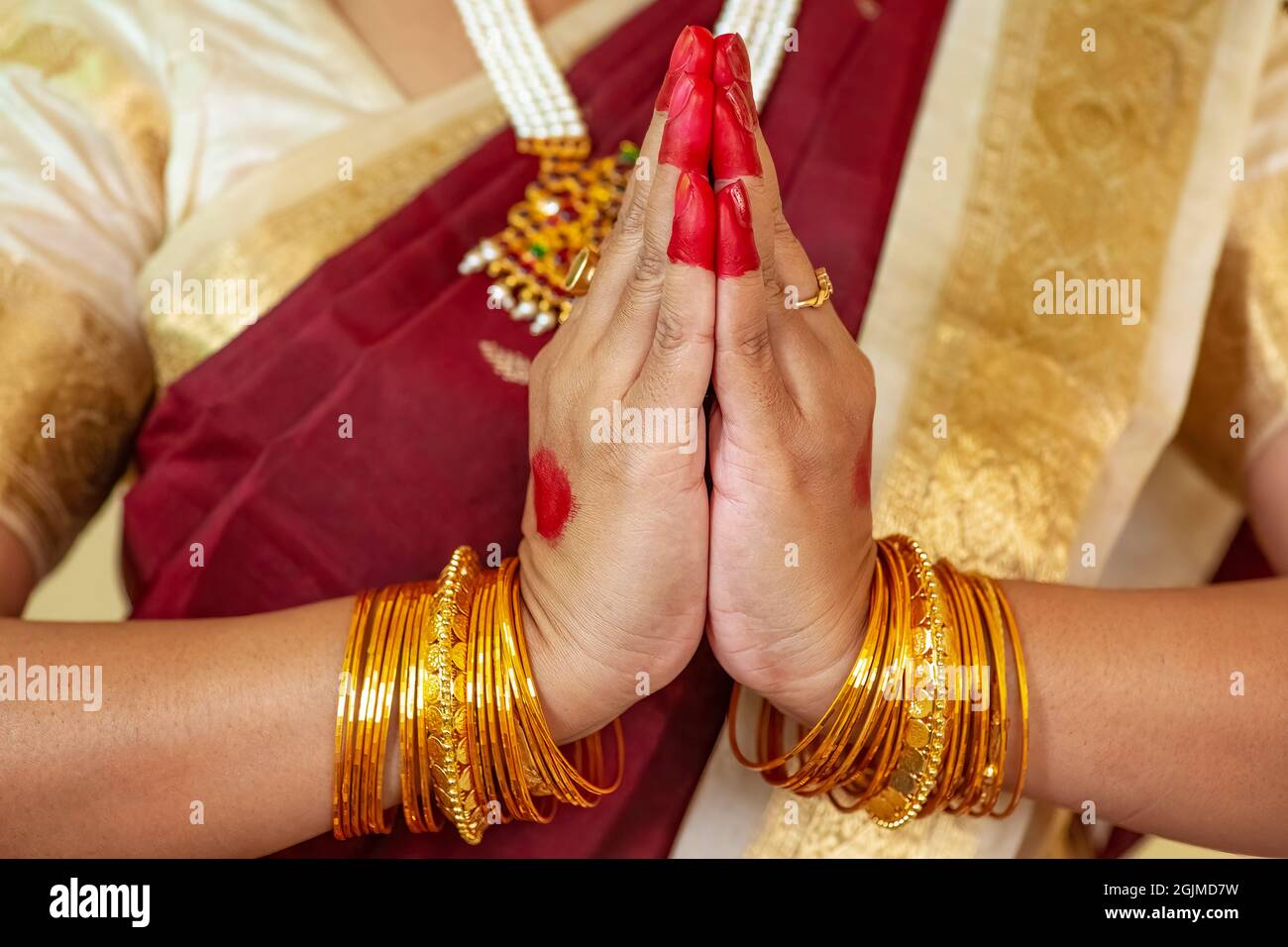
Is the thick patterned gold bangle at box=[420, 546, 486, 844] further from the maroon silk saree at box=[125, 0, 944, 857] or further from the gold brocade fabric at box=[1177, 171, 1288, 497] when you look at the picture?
the gold brocade fabric at box=[1177, 171, 1288, 497]

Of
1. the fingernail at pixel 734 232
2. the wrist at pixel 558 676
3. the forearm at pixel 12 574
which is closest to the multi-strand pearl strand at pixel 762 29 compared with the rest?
the fingernail at pixel 734 232

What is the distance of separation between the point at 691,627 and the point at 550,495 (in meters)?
0.10

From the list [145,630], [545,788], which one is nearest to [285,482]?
[145,630]

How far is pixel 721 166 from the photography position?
53 centimetres

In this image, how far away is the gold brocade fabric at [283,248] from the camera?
756 mm

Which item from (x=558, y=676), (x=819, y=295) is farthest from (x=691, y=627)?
(x=819, y=295)

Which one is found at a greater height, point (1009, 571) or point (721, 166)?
point (721, 166)

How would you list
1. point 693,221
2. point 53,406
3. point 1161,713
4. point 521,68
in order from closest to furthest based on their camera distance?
point 693,221
point 1161,713
point 53,406
point 521,68

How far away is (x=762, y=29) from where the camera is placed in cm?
86

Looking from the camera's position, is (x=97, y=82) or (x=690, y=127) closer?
(x=690, y=127)

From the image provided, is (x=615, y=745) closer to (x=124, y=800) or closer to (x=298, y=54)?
(x=124, y=800)

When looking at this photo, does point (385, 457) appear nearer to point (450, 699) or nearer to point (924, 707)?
point (450, 699)

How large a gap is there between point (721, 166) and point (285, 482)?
14.0 inches

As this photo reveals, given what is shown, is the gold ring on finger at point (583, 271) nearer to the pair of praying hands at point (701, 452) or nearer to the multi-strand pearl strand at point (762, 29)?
the pair of praying hands at point (701, 452)
